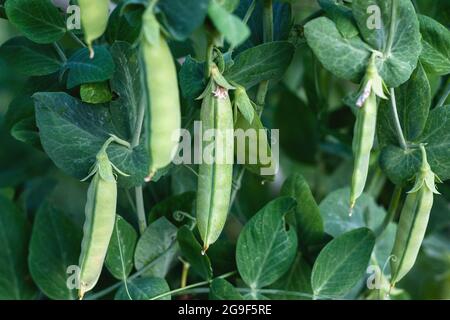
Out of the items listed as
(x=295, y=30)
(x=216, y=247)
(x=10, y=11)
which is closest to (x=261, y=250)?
(x=216, y=247)

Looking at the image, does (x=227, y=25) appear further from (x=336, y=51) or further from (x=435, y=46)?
(x=435, y=46)

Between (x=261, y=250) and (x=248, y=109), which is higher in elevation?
(x=248, y=109)

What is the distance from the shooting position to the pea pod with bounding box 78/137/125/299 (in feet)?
1.83

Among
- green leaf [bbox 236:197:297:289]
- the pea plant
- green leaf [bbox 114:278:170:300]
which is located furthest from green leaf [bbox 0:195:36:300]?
green leaf [bbox 236:197:297:289]

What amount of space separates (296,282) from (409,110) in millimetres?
201

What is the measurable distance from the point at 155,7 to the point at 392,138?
266 mm

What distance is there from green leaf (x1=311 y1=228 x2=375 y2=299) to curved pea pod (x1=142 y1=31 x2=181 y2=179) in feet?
0.76

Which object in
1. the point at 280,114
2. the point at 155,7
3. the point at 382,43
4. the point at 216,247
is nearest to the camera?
the point at 155,7

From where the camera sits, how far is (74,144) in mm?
605

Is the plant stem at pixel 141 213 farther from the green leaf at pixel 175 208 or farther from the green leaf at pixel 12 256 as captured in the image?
the green leaf at pixel 12 256

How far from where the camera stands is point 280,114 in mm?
960

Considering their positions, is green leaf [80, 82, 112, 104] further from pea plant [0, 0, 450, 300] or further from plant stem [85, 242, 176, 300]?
plant stem [85, 242, 176, 300]

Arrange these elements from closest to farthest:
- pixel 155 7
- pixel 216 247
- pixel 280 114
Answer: pixel 155 7, pixel 216 247, pixel 280 114
